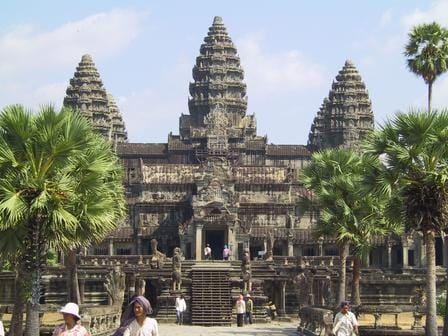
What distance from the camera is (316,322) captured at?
108 ft

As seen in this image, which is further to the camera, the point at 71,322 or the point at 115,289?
the point at 115,289

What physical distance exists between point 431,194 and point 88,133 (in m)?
10.2

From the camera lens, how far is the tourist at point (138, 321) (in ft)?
43.8

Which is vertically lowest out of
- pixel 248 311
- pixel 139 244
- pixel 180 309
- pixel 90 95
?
pixel 248 311

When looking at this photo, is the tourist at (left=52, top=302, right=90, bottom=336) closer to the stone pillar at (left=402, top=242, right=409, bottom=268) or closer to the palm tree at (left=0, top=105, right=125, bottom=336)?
the palm tree at (left=0, top=105, right=125, bottom=336)

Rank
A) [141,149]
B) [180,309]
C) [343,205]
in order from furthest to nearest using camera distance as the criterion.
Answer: [141,149]
[180,309]
[343,205]

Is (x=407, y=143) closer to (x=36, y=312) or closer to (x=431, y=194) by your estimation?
(x=431, y=194)

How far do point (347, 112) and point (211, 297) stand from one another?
189 feet

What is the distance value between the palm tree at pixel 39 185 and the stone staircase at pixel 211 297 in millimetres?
19694

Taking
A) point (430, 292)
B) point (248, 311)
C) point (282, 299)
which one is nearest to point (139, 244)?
point (282, 299)

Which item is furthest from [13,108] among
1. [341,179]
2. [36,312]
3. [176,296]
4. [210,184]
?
[210,184]

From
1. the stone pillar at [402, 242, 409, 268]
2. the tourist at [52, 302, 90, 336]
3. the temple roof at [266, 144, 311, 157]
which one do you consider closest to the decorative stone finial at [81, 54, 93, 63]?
the temple roof at [266, 144, 311, 157]

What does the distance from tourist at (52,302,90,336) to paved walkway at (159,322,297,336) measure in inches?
901

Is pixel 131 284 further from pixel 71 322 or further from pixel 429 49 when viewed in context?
pixel 71 322
